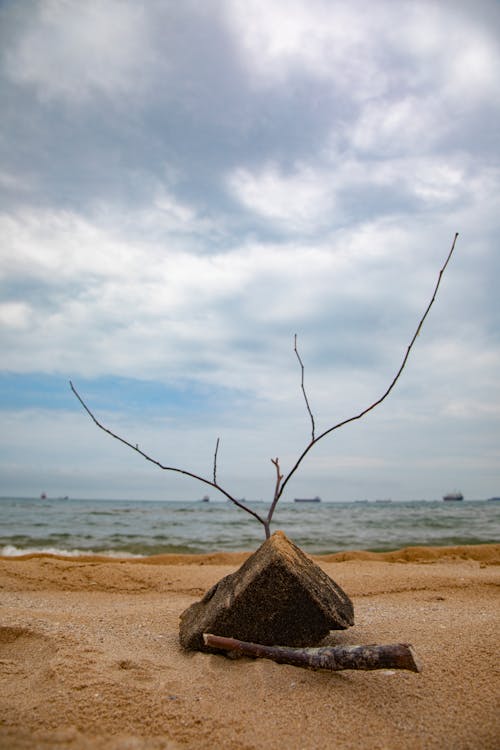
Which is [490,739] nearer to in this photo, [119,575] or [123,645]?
[123,645]

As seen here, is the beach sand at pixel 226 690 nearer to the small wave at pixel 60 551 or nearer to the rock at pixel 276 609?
the rock at pixel 276 609

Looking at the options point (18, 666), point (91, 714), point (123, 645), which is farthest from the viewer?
point (123, 645)

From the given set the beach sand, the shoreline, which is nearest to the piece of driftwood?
the beach sand

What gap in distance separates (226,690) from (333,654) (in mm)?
637

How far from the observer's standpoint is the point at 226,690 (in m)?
2.79

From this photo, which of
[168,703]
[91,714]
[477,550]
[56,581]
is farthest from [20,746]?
[477,550]

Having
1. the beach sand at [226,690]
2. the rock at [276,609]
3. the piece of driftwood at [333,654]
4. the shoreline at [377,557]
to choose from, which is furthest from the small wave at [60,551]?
the piece of driftwood at [333,654]

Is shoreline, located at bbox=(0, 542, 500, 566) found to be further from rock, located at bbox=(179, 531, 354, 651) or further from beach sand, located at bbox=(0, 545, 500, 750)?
rock, located at bbox=(179, 531, 354, 651)

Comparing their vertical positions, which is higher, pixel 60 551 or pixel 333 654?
pixel 333 654

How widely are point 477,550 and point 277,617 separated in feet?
25.0

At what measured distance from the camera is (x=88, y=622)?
14.5 ft

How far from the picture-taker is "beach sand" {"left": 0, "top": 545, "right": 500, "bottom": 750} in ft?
7.50

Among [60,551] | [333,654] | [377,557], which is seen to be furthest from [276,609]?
[60,551]

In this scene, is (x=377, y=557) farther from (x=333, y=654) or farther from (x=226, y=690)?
(x=226, y=690)
